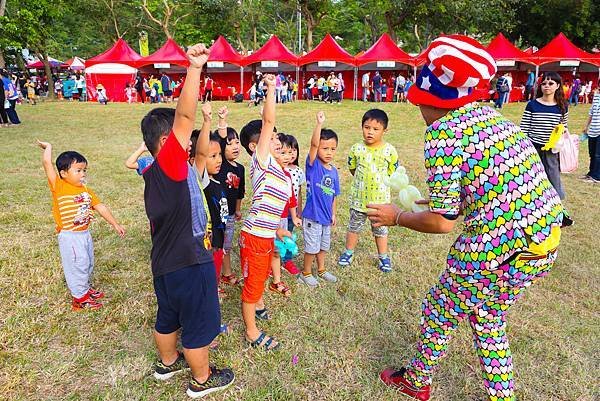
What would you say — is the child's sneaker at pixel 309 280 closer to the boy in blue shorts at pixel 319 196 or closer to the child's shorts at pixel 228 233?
the boy in blue shorts at pixel 319 196

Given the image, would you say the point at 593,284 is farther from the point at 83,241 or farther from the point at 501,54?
the point at 501,54

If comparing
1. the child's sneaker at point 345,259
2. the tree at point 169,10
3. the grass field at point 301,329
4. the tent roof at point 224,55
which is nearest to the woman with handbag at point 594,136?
the grass field at point 301,329

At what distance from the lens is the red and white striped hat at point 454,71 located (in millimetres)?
1772

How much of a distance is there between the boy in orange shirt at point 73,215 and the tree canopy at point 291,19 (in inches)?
913

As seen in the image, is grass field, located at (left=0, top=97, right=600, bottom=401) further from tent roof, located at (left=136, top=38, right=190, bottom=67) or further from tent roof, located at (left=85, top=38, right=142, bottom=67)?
tent roof, located at (left=85, top=38, right=142, bottom=67)

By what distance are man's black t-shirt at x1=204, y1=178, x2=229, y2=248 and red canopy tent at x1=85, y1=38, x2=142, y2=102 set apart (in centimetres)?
2525

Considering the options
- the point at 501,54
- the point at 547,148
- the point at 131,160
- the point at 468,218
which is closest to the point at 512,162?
the point at 468,218

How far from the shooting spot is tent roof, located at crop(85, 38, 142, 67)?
25719 mm

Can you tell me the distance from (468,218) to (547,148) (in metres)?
3.98

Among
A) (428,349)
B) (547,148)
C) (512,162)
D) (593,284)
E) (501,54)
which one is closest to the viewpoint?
(512,162)

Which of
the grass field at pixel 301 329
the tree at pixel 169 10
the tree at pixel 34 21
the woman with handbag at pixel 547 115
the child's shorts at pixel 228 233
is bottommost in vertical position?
the grass field at pixel 301 329

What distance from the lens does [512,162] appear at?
6.04 feet

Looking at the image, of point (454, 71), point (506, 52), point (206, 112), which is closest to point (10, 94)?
point (206, 112)

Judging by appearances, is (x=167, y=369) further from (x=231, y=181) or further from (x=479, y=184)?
(x=479, y=184)
